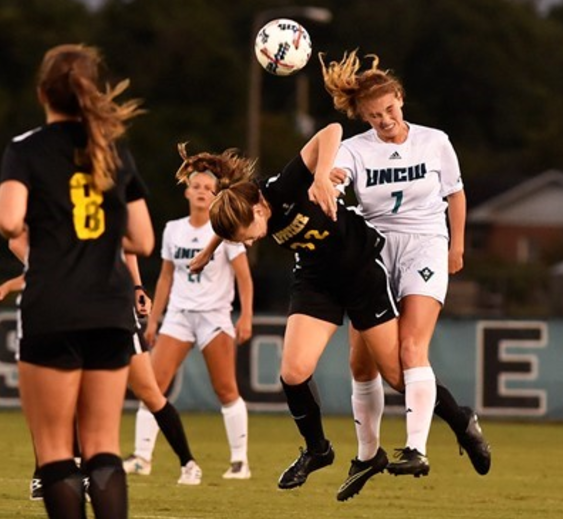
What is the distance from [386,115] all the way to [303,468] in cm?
199

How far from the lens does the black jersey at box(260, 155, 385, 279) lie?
10.3 m

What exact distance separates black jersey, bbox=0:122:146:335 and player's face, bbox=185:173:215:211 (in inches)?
244

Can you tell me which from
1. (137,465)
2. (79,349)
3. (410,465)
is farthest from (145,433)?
(79,349)

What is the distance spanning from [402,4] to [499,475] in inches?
3717

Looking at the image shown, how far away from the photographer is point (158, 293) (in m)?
14.5

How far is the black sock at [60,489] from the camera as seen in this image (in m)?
7.81

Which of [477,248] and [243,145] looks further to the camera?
[477,248]

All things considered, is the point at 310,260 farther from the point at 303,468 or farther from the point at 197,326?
the point at 197,326

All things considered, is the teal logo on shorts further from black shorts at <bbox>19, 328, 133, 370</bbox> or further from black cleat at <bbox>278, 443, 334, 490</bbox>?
black shorts at <bbox>19, 328, 133, 370</bbox>

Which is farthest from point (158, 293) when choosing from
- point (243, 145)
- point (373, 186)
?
point (243, 145)

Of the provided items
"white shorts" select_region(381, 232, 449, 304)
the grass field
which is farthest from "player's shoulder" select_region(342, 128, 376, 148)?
the grass field

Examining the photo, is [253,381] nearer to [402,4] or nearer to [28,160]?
[28,160]

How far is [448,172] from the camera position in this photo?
10977 millimetres

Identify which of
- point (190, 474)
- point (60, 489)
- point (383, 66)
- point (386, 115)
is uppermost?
point (383, 66)
